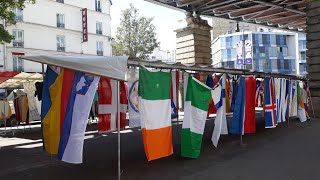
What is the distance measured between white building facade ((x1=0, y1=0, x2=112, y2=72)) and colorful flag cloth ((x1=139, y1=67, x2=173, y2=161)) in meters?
34.3

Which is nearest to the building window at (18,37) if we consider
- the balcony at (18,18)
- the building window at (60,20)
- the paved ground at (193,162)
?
the balcony at (18,18)

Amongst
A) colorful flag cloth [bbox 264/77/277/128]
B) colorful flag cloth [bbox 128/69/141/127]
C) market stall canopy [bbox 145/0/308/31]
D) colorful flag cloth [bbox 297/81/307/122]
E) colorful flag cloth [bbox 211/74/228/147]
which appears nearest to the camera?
colorful flag cloth [bbox 128/69/141/127]

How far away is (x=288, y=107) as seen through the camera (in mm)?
14312

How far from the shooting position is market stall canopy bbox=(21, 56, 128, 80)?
19.9 feet

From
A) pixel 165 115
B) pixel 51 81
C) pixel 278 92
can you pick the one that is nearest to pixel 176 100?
pixel 165 115

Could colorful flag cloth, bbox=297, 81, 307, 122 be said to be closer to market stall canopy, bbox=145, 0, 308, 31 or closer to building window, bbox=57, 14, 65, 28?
market stall canopy, bbox=145, 0, 308, 31

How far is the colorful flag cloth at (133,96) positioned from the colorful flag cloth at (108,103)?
2.20 ft


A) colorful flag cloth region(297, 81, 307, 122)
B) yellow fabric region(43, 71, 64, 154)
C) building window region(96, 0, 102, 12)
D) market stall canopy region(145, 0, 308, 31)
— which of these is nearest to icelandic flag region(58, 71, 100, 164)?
yellow fabric region(43, 71, 64, 154)

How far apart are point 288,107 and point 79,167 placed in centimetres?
931

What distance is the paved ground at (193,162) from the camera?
740 cm

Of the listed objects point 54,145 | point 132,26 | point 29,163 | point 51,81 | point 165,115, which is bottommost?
point 29,163

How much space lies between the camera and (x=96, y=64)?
6.08m

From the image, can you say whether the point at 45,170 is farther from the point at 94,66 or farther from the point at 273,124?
the point at 273,124

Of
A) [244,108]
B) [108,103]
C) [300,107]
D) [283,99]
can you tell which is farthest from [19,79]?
[300,107]
